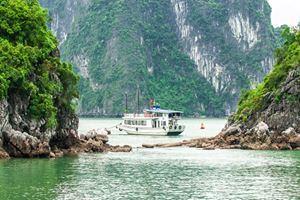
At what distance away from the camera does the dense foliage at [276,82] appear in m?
74.9

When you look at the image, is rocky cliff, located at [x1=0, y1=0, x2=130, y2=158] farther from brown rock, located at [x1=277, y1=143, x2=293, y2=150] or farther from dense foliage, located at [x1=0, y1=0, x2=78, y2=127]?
brown rock, located at [x1=277, y1=143, x2=293, y2=150]

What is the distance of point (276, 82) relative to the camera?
251ft

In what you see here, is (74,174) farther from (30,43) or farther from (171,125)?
(171,125)

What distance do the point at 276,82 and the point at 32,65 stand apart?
30340 mm

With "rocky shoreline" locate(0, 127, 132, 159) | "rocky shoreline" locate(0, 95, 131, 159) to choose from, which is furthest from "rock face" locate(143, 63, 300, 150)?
"rocky shoreline" locate(0, 127, 132, 159)

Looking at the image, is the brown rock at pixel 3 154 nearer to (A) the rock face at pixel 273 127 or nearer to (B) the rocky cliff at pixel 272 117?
(B) the rocky cliff at pixel 272 117

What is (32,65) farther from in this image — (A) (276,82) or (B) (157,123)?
(B) (157,123)

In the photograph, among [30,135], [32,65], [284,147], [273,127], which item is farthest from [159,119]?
[30,135]

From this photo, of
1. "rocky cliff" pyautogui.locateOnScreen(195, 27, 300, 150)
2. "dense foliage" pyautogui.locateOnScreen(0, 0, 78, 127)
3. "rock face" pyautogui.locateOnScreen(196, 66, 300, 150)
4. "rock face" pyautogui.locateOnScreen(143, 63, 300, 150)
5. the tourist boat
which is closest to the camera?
"dense foliage" pyautogui.locateOnScreen(0, 0, 78, 127)

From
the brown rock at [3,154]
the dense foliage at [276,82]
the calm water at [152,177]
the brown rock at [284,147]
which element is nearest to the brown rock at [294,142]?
the brown rock at [284,147]

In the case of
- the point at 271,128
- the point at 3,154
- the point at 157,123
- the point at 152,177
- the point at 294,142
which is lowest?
the point at 152,177

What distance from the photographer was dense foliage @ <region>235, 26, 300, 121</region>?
7488 centimetres

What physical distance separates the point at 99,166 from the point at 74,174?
5.23m

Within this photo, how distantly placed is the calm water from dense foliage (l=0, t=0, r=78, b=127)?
512 centimetres
